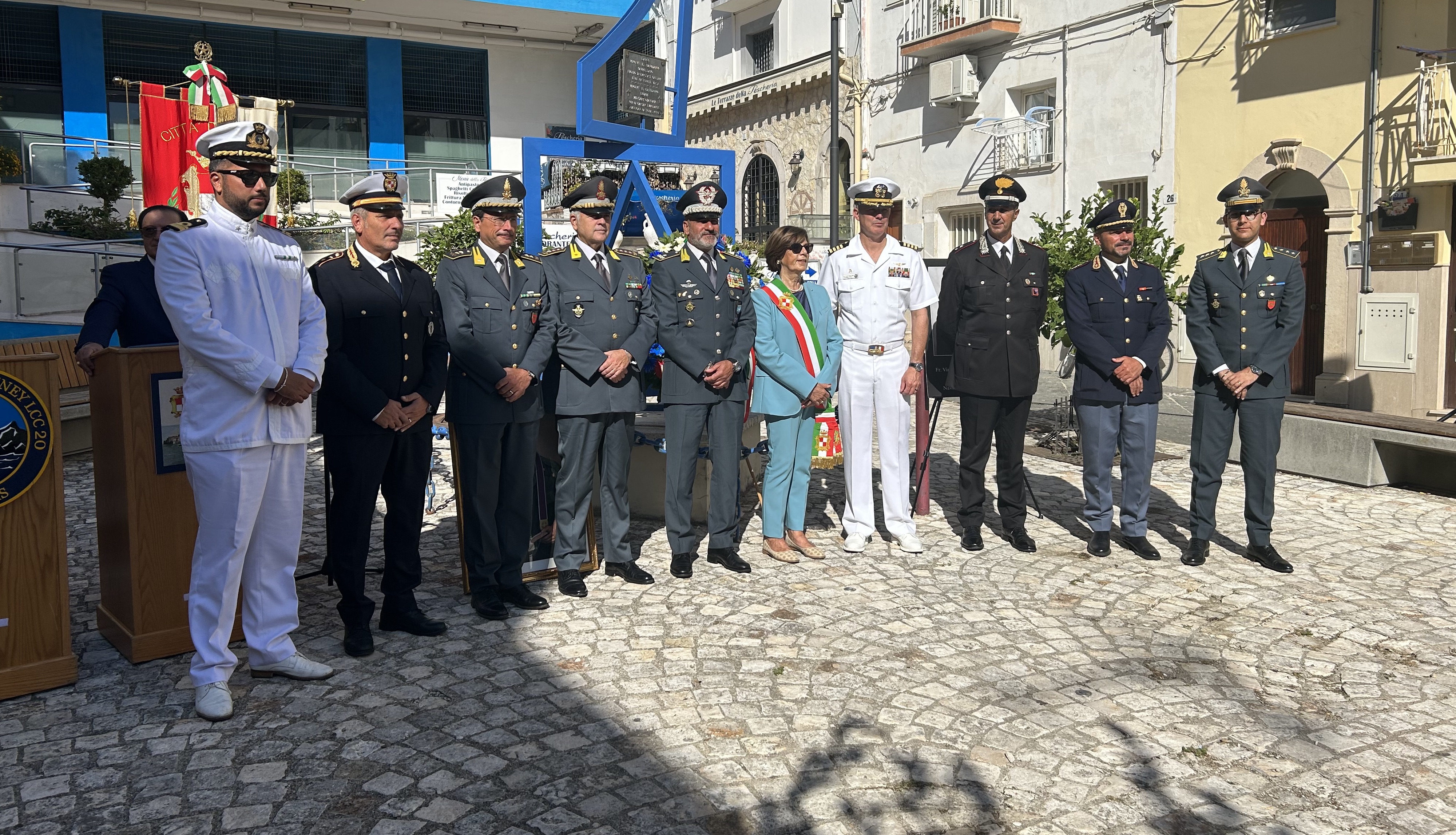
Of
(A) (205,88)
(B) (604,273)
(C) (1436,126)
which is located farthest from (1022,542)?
(A) (205,88)

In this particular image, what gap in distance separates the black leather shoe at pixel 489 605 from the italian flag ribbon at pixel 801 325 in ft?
7.46

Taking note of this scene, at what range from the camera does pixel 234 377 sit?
4.12 metres

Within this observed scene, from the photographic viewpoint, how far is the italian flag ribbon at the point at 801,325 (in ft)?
21.4

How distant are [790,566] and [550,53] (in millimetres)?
20623

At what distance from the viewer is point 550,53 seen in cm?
2441

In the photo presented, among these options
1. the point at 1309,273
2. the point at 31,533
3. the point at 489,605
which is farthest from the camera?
the point at 1309,273

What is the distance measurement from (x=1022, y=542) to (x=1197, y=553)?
100 centimetres

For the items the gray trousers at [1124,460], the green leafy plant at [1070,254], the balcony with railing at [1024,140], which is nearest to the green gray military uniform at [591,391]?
the gray trousers at [1124,460]

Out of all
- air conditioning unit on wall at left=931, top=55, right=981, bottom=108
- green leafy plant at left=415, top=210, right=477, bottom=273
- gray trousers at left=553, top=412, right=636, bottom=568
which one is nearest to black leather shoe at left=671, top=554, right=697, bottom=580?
gray trousers at left=553, top=412, right=636, bottom=568

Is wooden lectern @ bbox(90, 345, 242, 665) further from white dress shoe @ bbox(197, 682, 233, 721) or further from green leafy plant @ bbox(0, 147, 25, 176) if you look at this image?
green leafy plant @ bbox(0, 147, 25, 176)

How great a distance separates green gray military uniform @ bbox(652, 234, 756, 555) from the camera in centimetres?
609

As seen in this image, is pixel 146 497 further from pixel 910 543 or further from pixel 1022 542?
pixel 1022 542

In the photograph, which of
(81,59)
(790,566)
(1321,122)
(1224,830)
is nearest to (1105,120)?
(1321,122)

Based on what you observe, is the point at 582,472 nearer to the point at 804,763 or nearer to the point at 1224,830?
the point at 804,763
